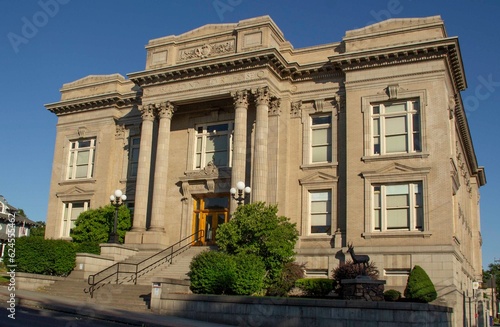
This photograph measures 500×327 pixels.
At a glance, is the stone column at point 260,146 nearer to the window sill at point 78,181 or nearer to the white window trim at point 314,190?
the white window trim at point 314,190

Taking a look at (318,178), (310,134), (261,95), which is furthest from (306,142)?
(261,95)

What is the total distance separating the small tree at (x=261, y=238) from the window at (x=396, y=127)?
311 inches

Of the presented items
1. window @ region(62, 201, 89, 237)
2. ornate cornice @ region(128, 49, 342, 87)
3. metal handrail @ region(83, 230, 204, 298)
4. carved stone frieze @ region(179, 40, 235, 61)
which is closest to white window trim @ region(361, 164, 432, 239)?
ornate cornice @ region(128, 49, 342, 87)

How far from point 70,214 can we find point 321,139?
732 inches

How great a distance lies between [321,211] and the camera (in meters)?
32.3

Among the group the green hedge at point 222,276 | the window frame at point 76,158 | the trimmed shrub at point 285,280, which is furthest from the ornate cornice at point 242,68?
the green hedge at point 222,276

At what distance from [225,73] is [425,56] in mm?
11120

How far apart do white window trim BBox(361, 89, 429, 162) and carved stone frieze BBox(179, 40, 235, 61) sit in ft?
28.2

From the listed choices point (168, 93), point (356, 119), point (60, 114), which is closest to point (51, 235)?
point (60, 114)

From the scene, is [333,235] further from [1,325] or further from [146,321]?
[1,325]

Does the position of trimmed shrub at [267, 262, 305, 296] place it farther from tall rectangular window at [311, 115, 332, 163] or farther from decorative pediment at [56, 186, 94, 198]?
decorative pediment at [56, 186, 94, 198]

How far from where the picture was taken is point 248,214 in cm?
2680

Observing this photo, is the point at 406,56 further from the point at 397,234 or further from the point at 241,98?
the point at 397,234

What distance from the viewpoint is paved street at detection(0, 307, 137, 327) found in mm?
16091
